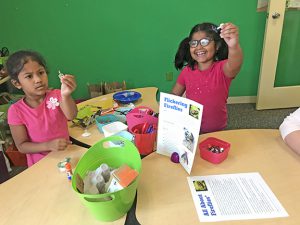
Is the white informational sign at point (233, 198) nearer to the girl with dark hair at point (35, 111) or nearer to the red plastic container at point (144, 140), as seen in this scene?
the red plastic container at point (144, 140)

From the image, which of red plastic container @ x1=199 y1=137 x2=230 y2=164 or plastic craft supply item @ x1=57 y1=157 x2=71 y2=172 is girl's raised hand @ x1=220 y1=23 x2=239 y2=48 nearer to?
red plastic container @ x1=199 y1=137 x2=230 y2=164

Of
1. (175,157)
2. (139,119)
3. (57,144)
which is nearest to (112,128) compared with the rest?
(139,119)

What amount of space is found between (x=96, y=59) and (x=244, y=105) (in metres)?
1.85

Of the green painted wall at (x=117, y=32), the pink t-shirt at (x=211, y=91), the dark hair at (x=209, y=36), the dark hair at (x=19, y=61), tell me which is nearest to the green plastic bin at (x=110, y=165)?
the dark hair at (x=19, y=61)

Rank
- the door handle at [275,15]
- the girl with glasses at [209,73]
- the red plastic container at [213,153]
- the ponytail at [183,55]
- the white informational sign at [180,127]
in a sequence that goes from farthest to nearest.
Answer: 1. the door handle at [275,15]
2. the ponytail at [183,55]
3. the girl with glasses at [209,73]
4. the red plastic container at [213,153]
5. the white informational sign at [180,127]

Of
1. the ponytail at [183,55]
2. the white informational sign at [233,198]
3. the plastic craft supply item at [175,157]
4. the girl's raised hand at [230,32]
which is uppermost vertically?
the girl's raised hand at [230,32]

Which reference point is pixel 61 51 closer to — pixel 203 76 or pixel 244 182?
pixel 203 76

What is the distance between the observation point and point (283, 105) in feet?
10.4

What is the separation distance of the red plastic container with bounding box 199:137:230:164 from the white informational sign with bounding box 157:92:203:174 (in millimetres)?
111

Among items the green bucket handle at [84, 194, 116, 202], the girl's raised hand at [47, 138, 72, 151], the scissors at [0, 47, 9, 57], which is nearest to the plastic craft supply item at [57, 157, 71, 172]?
the girl's raised hand at [47, 138, 72, 151]

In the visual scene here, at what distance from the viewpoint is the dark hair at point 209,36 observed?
1504 mm

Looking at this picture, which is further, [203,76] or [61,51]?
[61,51]

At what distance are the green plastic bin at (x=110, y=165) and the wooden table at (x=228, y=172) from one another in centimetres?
8

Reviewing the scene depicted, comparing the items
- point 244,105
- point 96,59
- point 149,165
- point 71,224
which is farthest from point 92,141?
point 244,105
